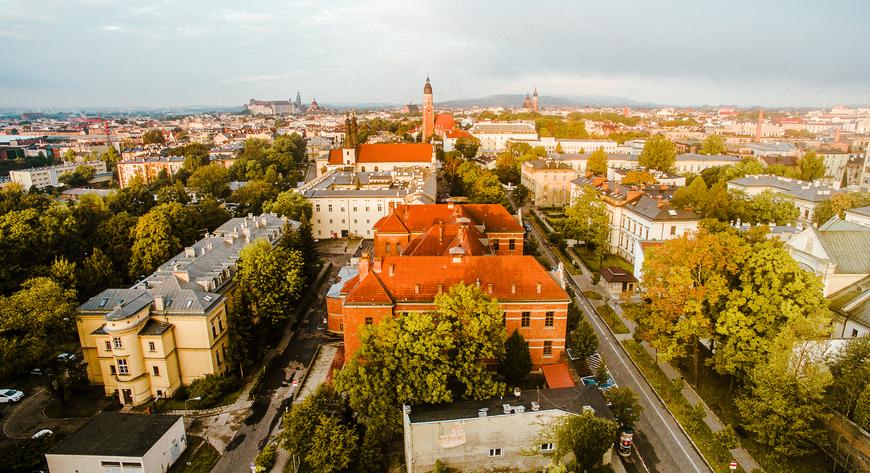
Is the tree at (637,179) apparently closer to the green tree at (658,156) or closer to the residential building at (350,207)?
A: the green tree at (658,156)

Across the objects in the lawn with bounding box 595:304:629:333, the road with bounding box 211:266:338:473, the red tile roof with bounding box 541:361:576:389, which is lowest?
the road with bounding box 211:266:338:473

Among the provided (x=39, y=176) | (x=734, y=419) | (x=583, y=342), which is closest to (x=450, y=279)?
(x=583, y=342)

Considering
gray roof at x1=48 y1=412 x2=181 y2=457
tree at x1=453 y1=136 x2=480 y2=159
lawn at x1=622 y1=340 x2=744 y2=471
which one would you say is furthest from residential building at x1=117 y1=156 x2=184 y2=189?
lawn at x1=622 y1=340 x2=744 y2=471

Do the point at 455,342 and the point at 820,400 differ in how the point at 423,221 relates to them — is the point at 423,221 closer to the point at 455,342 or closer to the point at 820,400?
the point at 455,342

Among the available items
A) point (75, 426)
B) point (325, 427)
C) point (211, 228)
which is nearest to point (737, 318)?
point (325, 427)

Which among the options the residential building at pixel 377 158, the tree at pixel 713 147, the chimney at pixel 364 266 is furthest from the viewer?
the tree at pixel 713 147

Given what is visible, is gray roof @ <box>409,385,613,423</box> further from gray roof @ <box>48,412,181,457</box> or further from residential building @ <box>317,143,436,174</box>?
residential building @ <box>317,143,436,174</box>

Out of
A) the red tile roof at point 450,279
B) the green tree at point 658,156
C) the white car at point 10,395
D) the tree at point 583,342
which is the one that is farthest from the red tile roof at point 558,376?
the green tree at point 658,156

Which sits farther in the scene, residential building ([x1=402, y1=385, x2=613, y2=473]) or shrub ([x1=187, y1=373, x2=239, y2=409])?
shrub ([x1=187, y1=373, x2=239, y2=409])
